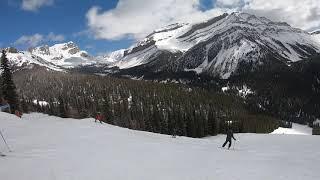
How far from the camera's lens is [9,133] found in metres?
44.2

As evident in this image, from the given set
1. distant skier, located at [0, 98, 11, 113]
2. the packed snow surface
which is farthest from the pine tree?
the packed snow surface

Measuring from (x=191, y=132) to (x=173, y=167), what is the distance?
102 m

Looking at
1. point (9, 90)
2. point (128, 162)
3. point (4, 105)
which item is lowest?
point (128, 162)

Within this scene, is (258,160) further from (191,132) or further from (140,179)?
(191,132)

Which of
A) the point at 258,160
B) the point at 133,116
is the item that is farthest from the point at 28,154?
the point at 133,116

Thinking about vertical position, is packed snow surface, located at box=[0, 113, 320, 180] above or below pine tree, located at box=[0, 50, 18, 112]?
below

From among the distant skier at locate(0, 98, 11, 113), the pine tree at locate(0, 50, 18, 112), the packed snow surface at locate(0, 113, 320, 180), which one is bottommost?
the packed snow surface at locate(0, 113, 320, 180)

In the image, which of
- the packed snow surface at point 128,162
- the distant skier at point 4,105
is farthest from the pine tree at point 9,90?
the packed snow surface at point 128,162

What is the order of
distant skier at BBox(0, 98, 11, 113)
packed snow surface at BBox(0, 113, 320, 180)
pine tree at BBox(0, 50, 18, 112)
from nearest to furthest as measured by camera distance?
packed snow surface at BBox(0, 113, 320, 180)
distant skier at BBox(0, 98, 11, 113)
pine tree at BBox(0, 50, 18, 112)

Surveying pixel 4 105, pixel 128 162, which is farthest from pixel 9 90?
pixel 128 162

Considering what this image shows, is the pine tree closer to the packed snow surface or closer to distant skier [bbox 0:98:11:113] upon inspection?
distant skier [bbox 0:98:11:113]

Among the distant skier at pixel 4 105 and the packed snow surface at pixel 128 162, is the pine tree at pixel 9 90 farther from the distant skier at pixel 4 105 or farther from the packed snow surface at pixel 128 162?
the packed snow surface at pixel 128 162

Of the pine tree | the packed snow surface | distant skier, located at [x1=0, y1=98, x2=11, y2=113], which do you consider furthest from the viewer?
the pine tree

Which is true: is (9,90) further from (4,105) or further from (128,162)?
(128,162)
